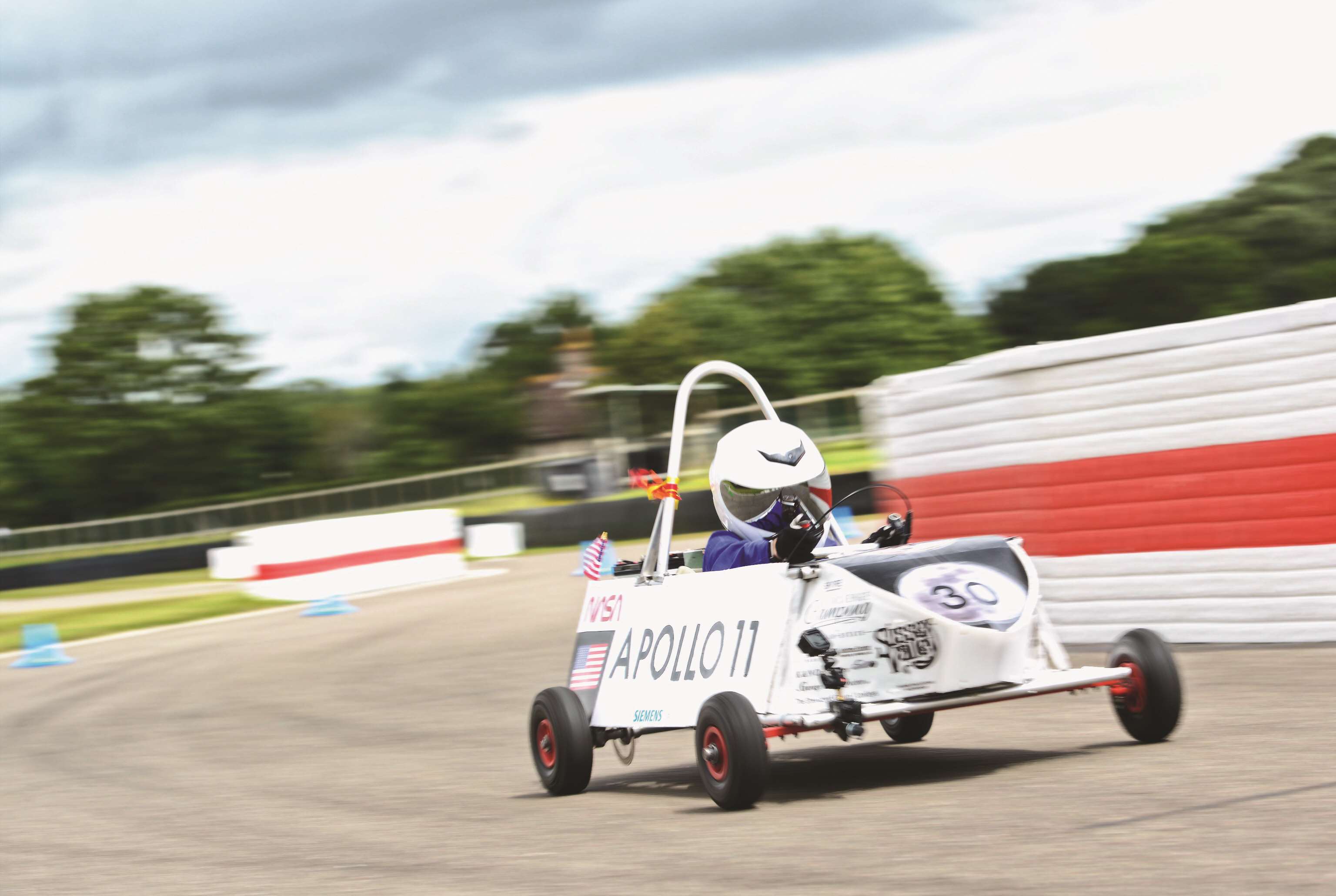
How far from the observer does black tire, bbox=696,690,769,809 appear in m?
6.40

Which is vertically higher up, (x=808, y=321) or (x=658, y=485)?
(x=808, y=321)

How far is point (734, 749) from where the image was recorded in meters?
6.43

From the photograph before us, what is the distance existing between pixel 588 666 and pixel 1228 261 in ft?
223

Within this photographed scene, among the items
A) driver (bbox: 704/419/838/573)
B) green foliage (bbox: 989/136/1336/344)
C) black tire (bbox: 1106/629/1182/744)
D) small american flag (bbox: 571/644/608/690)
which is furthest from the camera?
green foliage (bbox: 989/136/1336/344)

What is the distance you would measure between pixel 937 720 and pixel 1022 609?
3.16 meters

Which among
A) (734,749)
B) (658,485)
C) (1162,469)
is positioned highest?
(658,485)

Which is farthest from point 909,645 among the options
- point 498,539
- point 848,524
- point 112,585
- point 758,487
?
point 112,585

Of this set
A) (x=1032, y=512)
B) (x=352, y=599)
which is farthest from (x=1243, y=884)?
(x=352, y=599)

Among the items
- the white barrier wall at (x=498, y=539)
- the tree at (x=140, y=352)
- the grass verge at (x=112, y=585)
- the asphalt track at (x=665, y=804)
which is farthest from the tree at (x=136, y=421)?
the asphalt track at (x=665, y=804)

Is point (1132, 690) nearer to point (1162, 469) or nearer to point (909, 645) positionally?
point (909, 645)

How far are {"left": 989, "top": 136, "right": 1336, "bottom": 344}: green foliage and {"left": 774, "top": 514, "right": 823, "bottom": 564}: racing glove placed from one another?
62718 millimetres

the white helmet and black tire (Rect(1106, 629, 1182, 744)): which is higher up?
the white helmet

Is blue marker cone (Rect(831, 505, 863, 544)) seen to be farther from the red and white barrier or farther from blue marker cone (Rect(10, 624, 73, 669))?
blue marker cone (Rect(10, 624, 73, 669))

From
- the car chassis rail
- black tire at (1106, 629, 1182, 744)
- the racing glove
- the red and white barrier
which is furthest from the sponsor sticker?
the red and white barrier
